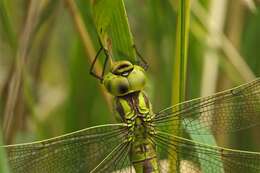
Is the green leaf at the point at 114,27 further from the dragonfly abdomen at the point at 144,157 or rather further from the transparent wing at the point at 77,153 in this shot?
the dragonfly abdomen at the point at 144,157

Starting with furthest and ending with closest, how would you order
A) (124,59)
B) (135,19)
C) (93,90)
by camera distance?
1. (135,19)
2. (93,90)
3. (124,59)

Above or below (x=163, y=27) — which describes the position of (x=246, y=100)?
below

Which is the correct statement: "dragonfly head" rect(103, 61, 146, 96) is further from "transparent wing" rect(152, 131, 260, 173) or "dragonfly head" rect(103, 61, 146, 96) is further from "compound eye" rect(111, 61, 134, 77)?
"transparent wing" rect(152, 131, 260, 173)

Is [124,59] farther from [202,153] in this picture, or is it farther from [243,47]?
[243,47]

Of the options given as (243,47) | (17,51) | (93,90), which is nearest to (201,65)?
(243,47)

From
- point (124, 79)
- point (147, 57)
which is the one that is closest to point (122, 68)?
point (124, 79)

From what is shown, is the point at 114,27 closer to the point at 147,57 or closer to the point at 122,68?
the point at 122,68
